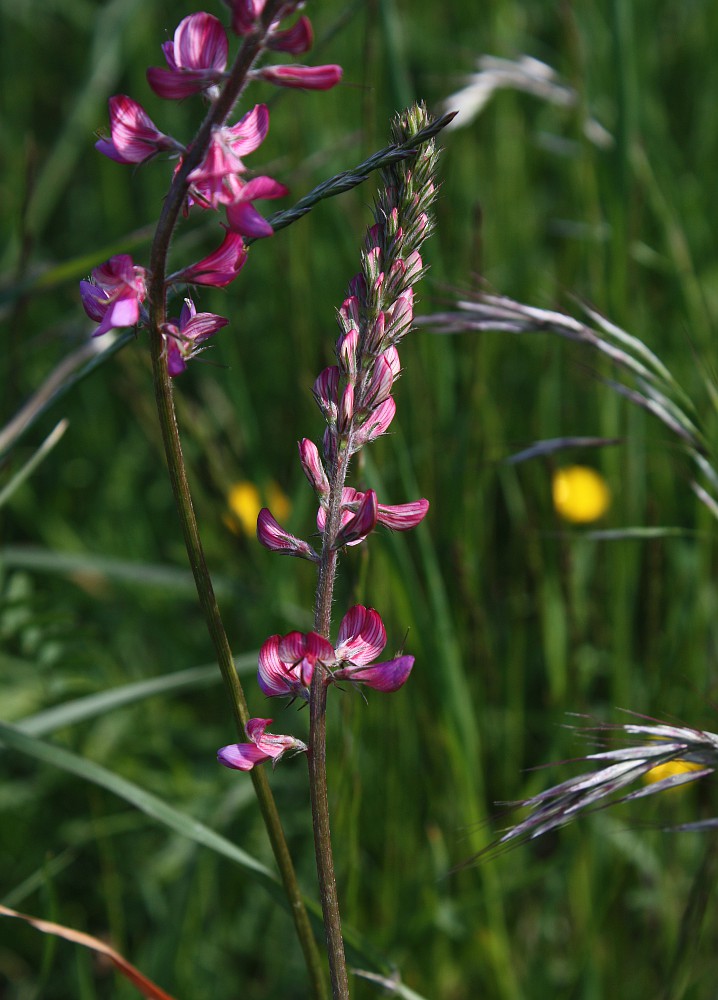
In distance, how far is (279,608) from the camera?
193 centimetres

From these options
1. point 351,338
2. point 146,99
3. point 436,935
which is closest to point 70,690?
point 436,935

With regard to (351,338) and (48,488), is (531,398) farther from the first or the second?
(351,338)

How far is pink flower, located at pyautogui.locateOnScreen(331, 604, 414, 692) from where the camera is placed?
744 mm

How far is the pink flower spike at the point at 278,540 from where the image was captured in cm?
79

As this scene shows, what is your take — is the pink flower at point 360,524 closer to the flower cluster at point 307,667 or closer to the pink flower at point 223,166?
the flower cluster at point 307,667

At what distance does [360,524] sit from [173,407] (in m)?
0.16

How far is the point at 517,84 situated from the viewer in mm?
2309

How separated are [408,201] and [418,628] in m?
0.90

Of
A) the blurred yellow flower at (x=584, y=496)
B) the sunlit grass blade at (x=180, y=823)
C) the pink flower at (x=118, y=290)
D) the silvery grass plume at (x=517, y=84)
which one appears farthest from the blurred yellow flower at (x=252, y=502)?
the pink flower at (x=118, y=290)

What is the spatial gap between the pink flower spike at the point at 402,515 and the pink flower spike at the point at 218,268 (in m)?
0.21

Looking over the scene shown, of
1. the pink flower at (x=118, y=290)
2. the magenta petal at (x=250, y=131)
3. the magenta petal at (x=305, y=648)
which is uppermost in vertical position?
the magenta petal at (x=250, y=131)

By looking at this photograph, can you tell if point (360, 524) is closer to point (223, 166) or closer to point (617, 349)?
point (223, 166)

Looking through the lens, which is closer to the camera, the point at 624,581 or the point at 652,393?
the point at 652,393

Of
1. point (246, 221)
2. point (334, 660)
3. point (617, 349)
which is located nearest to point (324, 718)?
point (334, 660)
